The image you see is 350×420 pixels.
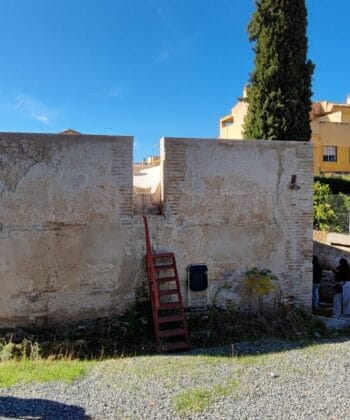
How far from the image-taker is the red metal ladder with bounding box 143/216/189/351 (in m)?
7.39

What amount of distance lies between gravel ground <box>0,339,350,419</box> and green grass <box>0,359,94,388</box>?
19 centimetres

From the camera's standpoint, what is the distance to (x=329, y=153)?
32.8m

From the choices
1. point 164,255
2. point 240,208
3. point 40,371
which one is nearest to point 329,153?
point 240,208

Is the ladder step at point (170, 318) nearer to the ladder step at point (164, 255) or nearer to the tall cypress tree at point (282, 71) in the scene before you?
the ladder step at point (164, 255)

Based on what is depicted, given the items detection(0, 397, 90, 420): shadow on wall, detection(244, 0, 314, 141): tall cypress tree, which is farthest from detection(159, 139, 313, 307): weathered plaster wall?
detection(244, 0, 314, 141): tall cypress tree

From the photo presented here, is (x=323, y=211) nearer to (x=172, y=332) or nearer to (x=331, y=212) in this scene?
(x=331, y=212)

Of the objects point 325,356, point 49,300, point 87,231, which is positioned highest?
point 87,231

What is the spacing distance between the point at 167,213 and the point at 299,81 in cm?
946

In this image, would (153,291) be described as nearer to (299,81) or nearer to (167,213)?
(167,213)

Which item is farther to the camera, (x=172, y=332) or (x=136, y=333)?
(x=136, y=333)

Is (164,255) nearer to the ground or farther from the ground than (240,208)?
nearer to the ground

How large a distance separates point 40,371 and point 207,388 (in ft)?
8.39

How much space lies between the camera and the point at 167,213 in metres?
8.27

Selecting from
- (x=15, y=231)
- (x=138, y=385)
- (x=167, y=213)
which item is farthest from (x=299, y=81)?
(x=138, y=385)
